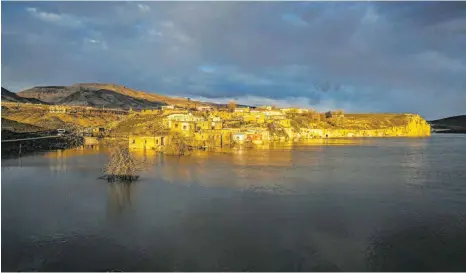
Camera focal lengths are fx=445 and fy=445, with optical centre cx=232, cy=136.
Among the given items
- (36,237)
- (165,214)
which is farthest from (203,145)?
→ (36,237)

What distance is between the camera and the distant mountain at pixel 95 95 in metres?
159

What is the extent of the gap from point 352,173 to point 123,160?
→ 51.9 feet

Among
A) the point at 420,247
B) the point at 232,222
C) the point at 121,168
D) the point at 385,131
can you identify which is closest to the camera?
the point at 420,247

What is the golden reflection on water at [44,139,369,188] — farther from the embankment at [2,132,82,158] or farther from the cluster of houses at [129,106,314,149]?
the cluster of houses at [129,106,314,149]

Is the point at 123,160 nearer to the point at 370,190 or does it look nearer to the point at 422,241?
the point at 370,190

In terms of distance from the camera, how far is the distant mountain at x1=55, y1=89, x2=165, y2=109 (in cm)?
15562

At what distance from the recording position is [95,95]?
168 m

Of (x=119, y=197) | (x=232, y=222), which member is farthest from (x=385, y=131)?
(x=232, y=222)

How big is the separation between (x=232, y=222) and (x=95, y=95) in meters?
161

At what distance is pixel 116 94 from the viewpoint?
175 meters

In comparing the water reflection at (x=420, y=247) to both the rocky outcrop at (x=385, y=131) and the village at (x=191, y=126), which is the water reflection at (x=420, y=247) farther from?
the rocky outcrop at (x=385, y=131)

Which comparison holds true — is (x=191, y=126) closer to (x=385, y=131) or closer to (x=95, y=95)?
(x=385, y=131)

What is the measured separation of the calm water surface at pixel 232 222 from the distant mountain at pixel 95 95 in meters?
136

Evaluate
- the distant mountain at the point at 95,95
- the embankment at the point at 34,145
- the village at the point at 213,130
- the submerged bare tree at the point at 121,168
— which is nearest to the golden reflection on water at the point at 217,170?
the submerged bare tree at the point at 121,168
